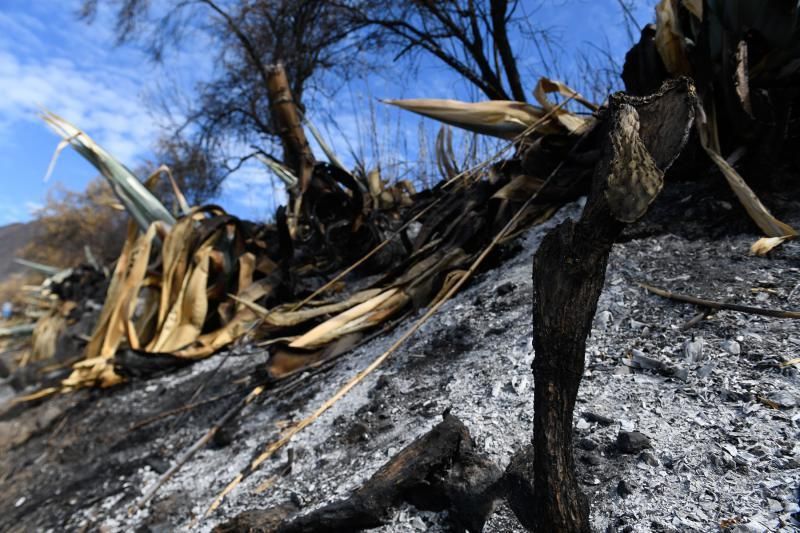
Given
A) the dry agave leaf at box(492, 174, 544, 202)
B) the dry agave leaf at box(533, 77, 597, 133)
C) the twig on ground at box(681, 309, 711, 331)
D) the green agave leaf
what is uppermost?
the green agave leaf

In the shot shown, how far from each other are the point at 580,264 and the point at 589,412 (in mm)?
446

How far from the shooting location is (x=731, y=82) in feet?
4.29

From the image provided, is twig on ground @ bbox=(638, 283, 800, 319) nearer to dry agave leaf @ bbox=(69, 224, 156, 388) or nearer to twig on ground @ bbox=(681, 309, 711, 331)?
twig on ground @ bbox=(681, 309, 711, 331)

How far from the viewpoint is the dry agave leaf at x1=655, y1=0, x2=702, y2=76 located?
56.6 inches

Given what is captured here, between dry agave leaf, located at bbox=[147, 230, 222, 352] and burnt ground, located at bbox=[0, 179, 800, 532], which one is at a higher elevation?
dry agave leaf, located at bbox=[147, 230, 222, 352]

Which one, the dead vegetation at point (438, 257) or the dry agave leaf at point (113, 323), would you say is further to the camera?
the dry agave leaf at point (113, 323)

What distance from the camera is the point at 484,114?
5.57 feet

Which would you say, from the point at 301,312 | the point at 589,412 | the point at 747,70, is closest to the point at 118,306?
the point at 301,312

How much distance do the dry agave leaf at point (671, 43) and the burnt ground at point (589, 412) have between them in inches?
13.6

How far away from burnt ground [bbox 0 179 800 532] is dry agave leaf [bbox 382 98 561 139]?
0.33m

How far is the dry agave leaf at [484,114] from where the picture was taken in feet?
5.41

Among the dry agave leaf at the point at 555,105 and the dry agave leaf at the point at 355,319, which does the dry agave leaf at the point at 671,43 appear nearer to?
the dry agave leaf at the point at 555,105

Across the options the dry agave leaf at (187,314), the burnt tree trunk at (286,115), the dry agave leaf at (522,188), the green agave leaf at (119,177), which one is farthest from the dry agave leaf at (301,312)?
the green agave leaf at (119,177)

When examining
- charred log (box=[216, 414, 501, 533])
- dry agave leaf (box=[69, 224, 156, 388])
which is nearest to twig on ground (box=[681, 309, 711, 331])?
charred log (box=[216, 414, 501, 533])
